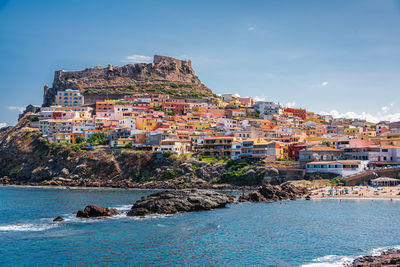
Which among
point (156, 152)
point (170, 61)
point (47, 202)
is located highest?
point (170, 61)

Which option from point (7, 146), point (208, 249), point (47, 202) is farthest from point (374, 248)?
point (7, 146)

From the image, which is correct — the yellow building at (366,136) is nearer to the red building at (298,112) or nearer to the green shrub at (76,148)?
the red building at (298,112)

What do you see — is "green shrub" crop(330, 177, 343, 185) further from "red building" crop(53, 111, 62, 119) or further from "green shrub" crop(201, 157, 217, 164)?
"red building" crop(53, 111, 62, 119)

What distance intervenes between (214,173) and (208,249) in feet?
156

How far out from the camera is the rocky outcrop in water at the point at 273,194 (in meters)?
58.4

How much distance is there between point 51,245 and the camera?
3350cm

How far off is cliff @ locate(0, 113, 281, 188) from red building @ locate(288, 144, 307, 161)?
32.1ft

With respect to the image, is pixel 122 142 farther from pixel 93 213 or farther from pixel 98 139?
pixel 93 213

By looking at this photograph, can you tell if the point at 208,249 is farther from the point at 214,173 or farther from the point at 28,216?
the point at 214,173

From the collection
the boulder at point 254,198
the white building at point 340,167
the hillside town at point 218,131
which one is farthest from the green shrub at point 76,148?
the white building at point 340,167

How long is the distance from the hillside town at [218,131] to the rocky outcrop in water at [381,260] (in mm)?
40637

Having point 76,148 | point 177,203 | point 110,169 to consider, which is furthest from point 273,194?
point 76,148

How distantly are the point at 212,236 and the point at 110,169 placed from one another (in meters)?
55.6

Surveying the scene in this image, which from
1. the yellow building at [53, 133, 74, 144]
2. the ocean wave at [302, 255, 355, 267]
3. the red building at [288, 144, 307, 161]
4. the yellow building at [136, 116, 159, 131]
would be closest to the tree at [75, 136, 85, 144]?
the yellow building at [53, 133, 74, 144]
